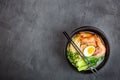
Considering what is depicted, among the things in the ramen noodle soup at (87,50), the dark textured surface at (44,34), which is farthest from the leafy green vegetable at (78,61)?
the dark textured surface at (44,34)

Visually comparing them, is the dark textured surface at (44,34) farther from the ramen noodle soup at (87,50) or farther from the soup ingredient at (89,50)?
the soup ingredient at (89,50)

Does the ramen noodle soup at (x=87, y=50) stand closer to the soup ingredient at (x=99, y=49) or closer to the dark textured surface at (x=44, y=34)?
the soup ingredient at (x=99, y=49)

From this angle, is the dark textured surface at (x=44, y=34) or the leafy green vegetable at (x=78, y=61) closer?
the leafy green vegetable at (x=78, y=61)

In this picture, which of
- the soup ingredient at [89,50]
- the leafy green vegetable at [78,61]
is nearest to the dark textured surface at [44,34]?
the leafy green vegetable at [78,61]

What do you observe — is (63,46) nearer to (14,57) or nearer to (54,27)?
(54,27)

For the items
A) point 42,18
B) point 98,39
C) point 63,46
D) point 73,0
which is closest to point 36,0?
point 42,18

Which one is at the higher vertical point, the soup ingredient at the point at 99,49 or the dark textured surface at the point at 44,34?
the dark textured surface at the point at 44,34

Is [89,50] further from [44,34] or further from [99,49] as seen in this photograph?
[44,34]
